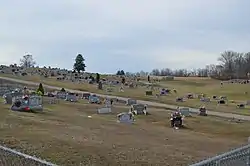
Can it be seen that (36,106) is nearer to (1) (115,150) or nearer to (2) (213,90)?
(1) (115,150)

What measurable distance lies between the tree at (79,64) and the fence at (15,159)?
387 ft

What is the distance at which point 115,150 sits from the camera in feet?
54.3

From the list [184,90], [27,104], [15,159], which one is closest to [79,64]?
[184,90]

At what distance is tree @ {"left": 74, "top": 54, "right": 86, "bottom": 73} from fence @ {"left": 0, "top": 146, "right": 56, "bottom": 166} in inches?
4645

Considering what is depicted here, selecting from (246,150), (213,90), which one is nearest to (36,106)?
(246,150)

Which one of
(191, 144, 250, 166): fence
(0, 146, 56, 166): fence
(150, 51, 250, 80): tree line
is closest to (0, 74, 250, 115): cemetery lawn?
(150, 51, 250, 80): tree line

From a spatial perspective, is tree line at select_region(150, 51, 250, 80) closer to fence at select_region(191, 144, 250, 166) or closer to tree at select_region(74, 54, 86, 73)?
tree at select_region(74, 54, 86, 73)

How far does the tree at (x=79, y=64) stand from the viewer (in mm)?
129000

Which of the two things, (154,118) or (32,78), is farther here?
(32,78)

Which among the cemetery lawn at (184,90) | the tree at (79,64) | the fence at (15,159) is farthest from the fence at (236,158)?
the tree at (79,64)

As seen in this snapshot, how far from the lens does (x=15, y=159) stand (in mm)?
10414

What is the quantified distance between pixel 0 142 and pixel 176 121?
19571 mm

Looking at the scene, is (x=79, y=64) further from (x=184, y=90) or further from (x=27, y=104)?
(x=27, y=104)

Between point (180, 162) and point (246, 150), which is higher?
point (246, 150)
